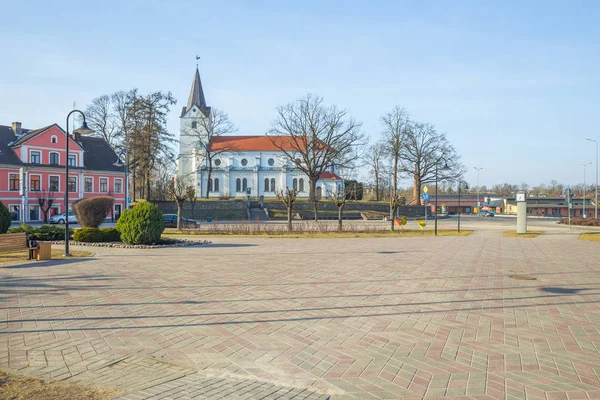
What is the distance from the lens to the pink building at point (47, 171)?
4359 centimetres

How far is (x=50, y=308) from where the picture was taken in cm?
766

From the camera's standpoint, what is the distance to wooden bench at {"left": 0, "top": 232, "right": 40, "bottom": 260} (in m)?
14.5

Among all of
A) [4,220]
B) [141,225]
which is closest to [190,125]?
→ [4,220]

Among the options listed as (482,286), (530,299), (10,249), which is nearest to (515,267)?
(482,286)

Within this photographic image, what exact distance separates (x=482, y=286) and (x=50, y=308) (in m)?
8.69

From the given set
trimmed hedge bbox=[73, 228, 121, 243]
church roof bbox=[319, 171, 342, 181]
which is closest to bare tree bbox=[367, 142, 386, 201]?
→ church roof bbox=[319, 171, 342, 181]

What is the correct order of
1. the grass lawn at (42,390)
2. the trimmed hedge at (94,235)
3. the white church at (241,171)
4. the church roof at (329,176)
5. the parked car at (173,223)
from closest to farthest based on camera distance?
the grass lawn at (42,390) < the trimmed hedge at (94,235) < the parked car at (173,223) < the white church at (241,171) < the church roof at (329,176)

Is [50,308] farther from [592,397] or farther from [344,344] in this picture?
[592,397]

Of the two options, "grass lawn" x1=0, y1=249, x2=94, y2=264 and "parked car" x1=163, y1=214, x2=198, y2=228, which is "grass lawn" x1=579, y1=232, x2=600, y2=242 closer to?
"grass lawn" x1=0, y1=249, x2=94, y2=264

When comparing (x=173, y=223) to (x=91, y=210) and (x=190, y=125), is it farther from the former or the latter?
(x=190, y=125)

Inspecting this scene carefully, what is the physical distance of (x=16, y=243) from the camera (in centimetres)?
1544

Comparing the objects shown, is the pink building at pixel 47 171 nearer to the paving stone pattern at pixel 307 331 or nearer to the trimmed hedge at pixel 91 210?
the trimmed hedge at pixel 91 210

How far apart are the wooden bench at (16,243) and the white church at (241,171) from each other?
5840cm

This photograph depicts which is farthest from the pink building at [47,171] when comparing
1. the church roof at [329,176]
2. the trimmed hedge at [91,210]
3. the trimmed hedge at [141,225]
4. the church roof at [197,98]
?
the church roof at [329,176]
